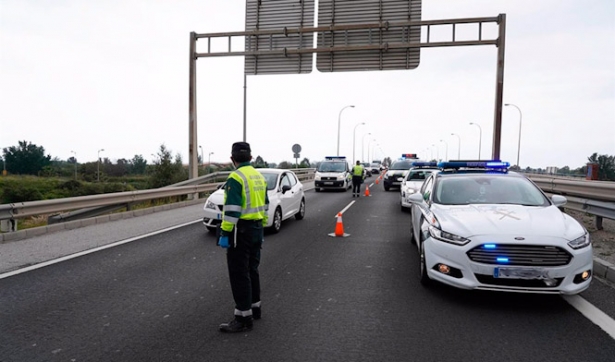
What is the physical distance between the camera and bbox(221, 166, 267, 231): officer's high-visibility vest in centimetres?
418

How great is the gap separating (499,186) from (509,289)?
2246 mm

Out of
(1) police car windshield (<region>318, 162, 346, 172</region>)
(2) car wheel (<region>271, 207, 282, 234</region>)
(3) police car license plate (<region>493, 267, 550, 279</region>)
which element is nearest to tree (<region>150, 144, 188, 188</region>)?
(1) police car windshield (<region>318, 162, 346, 172</region>)

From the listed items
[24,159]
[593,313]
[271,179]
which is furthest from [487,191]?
[24,159]

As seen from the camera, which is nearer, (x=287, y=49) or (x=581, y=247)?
(x=581, y=247)

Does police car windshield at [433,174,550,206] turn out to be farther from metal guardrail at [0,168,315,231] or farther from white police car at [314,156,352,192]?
white police car at [314,156,352,192]

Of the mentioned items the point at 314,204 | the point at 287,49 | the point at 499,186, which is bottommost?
the point at 314,204

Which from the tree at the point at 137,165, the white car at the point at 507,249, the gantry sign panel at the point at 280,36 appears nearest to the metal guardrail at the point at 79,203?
the gantry sign panel at the point at 280,36

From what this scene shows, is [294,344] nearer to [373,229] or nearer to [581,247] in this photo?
[581,247]

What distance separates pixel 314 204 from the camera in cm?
1712

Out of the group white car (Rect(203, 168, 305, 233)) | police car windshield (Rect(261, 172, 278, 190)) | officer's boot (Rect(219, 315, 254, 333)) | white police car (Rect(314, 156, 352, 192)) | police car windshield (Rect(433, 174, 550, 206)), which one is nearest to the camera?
officer's boot (Rect(219, 315, 254, 333))

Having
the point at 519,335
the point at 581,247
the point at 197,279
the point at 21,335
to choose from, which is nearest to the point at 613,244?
the point at 581,247

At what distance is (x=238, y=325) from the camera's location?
416 centimetres

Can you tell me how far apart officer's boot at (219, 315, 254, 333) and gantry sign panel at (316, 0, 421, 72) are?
13.9 meters

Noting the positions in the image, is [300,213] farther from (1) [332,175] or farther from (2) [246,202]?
(1) [332,175]
